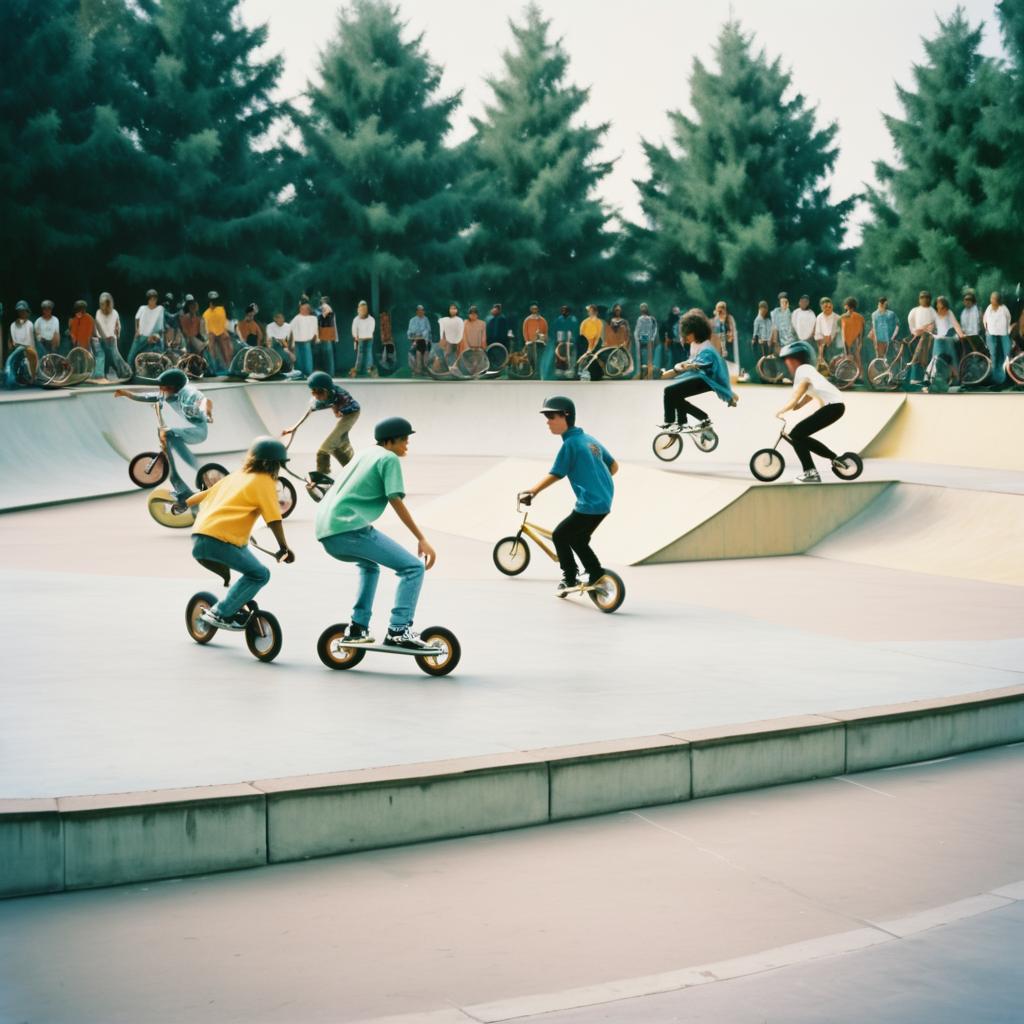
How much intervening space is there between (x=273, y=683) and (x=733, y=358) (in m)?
26.9

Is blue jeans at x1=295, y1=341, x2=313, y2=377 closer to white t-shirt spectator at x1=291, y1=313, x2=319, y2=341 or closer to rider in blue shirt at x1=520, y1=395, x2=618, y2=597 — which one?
white t-shirt spectator at x1=291, y1=313, x2=319, y2=341

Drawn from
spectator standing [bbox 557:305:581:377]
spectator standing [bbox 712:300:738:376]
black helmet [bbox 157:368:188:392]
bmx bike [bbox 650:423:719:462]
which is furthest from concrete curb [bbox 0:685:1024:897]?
spectator standing [bbox 557:305:581:377]

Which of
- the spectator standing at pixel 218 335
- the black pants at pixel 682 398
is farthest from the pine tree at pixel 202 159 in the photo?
the black pants at pixel 682 398

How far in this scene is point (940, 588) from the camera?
44.5 ft

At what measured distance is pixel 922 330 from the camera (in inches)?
1014

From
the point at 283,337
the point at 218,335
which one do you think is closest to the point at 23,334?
the point at 218,335

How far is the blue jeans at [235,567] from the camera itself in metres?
8.90

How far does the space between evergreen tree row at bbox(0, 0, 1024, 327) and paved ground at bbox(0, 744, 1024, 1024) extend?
3547cm

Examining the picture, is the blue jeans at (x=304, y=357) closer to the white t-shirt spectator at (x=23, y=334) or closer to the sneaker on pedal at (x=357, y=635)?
the white t-shirt spectator at (x=23, y=334)

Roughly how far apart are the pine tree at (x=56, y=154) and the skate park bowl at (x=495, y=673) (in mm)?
20012

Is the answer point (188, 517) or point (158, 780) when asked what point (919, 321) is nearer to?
point (188, 517)

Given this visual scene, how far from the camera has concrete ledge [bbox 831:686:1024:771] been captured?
7.46 m

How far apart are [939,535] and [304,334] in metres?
17.1

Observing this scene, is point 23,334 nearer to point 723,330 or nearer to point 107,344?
point 107,344
